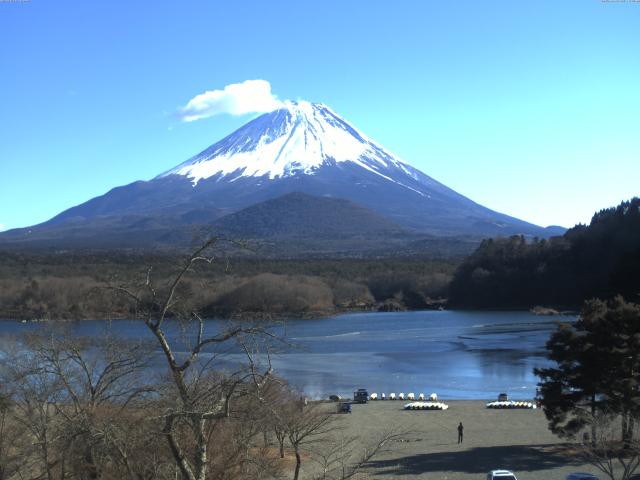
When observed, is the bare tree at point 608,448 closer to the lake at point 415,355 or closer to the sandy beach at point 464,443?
the sandy beach at point 464,443

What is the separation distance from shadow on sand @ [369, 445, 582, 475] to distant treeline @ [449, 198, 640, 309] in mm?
33090

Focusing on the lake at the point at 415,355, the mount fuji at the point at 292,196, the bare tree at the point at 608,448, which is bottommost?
the lake at the point at 415,355

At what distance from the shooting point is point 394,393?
903 inches

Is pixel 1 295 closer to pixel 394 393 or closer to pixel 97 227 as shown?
pixel 394 393

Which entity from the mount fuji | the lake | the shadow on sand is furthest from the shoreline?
the mount fuji

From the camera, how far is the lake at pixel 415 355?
24.1m

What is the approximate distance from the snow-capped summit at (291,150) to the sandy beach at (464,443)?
411 ft

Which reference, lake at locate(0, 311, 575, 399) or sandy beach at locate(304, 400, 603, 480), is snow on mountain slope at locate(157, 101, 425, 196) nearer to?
lake at locate(0, 311, 575, 399)

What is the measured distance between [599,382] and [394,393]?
10087mm

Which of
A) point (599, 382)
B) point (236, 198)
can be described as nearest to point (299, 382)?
point (599, 382)

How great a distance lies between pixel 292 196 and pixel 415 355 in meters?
86.7

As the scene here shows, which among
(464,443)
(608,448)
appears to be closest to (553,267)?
(464,443)

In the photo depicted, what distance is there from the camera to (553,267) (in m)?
54.1

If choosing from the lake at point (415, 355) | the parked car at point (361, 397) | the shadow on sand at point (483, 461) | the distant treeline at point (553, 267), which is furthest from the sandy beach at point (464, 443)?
the distant treeline at point (553, 267)
